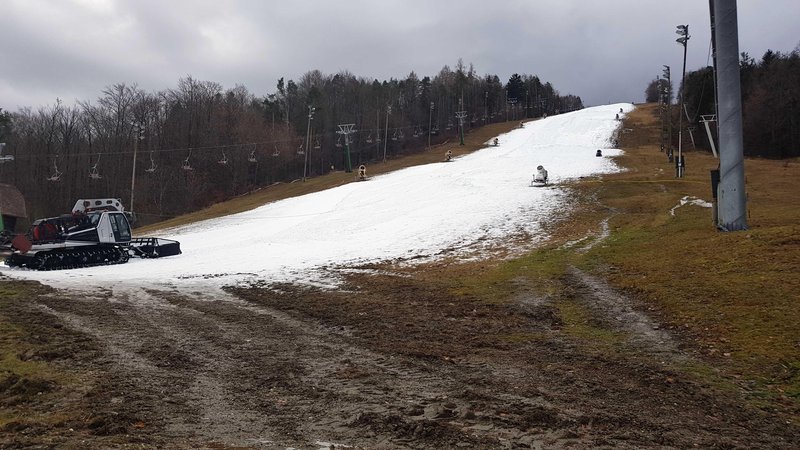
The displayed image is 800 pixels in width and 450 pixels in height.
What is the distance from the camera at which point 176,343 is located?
32.5 feet

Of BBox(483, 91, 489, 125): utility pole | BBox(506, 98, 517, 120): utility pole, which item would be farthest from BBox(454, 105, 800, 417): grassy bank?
BBox(506, 98, 517, 120): utility pole

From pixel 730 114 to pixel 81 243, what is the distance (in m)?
25.4

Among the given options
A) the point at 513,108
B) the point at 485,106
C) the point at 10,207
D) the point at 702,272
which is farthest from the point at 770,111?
the point at 513,108

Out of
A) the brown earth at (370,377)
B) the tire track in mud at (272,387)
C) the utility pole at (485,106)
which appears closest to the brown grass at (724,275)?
the brown earth at (370,377)

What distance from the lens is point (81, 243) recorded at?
24.2 m

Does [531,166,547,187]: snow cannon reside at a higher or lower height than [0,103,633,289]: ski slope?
higher

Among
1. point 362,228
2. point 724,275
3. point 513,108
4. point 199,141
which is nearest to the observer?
point 724,275

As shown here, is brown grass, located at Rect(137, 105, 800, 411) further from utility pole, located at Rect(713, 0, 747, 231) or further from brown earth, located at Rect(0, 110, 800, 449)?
utility pole, located at Rect(713, 0, 747, 231)

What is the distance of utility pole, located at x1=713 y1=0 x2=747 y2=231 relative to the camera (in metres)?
16.8

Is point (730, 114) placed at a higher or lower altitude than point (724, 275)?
higher

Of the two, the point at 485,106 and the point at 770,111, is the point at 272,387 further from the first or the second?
the point at 485,106

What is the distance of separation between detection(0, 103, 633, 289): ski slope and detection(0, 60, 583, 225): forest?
14.4 m

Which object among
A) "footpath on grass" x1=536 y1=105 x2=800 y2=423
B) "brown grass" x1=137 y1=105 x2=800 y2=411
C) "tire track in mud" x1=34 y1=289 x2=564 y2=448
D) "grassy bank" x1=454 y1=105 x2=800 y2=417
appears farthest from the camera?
"brown grass" x1=137 y1=105 x2=800 y2=411

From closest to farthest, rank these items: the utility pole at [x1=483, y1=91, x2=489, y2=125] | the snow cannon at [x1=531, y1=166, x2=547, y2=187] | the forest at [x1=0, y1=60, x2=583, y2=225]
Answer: the snow cannon at [x1=531, y1=166, x2=547, y2=187], the forest at [x1=0, y1=60, x2=583, y2=225], the utility pole at [x1=483, y1=91, x2=489, y2=125]
